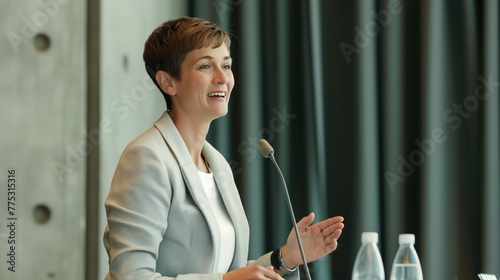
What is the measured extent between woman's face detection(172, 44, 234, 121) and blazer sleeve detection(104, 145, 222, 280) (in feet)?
0.90

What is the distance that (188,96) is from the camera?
1897 mm

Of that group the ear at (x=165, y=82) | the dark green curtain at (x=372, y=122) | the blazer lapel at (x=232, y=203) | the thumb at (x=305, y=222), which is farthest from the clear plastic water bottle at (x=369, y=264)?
the dark green curtain at (x=372, y=122)

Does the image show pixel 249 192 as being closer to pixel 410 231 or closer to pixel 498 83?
pixel 410 231

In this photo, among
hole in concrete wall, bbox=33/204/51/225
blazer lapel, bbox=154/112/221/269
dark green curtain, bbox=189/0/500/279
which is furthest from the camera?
dark green curtain, bbox=189/0/500/279

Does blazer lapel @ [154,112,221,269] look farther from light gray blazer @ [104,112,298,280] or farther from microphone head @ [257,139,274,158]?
microphone head @ [257,139,274,158]

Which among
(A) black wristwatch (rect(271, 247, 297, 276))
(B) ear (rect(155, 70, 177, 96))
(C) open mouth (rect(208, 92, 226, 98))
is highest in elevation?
(B) ear (rect(155, 70, 177, 96))

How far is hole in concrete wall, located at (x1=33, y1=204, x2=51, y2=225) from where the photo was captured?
2.18m

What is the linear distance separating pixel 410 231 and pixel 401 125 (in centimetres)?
49

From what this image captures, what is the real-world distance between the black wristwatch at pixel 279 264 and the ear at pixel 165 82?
0.61m

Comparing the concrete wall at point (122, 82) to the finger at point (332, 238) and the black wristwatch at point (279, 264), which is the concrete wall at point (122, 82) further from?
the finger at point (332, 238)

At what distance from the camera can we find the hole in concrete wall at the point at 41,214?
85.7 inches

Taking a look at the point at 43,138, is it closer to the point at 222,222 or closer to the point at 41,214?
the point at 41,214

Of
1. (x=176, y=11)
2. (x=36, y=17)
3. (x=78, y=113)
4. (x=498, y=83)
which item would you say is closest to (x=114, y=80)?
(x=78, y=113)

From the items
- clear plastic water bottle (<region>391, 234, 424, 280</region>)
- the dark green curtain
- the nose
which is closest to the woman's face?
the nose
